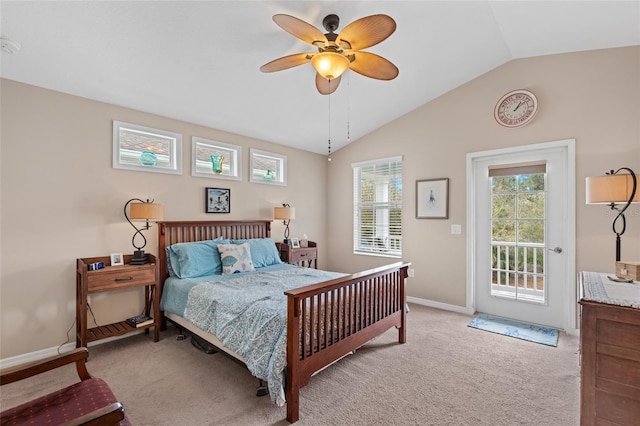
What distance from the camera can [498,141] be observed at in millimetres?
3754

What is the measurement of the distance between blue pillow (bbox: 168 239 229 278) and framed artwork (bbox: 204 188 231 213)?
25.3 inches

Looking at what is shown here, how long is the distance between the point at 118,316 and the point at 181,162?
192 cm

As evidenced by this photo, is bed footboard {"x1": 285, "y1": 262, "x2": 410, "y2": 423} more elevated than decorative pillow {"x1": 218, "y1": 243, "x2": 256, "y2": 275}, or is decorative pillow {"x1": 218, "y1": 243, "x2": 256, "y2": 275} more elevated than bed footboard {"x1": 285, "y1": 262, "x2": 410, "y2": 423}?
decorative pillow {"x1": 218, "y1": 243, "x2": 256, "y2": 275}

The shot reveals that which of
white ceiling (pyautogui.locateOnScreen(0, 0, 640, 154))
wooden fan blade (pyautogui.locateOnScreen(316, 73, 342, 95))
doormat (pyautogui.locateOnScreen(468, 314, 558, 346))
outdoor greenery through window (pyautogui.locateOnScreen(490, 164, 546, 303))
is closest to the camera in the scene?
white ceiling (pyautogui.locateOnScreen(0, 0, 640, 154))

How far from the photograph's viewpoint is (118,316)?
129 inches

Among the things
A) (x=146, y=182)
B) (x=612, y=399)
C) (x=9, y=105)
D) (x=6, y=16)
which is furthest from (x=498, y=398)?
(x=9, y=105)

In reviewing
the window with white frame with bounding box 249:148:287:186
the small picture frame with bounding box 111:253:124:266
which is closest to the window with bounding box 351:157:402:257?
the window with white frame with bounding box 249:148:287:186

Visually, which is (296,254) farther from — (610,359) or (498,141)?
(610,359)

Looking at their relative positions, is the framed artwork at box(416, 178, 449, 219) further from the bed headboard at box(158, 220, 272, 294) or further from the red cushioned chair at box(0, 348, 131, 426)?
the red cushioned chair at box(0, 348, 131, 426)

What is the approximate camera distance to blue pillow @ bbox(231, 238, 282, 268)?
3906 millimetres

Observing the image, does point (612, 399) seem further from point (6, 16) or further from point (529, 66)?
point (6, 16)

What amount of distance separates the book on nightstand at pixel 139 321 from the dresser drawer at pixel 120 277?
1.42 feet

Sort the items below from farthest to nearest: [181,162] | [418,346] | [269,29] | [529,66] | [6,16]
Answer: [181,162] < [529,66] < [418,346] < [269,29] < [6,16]

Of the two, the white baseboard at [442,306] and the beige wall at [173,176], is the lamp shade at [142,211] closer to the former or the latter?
the beige wall at [173,176]
